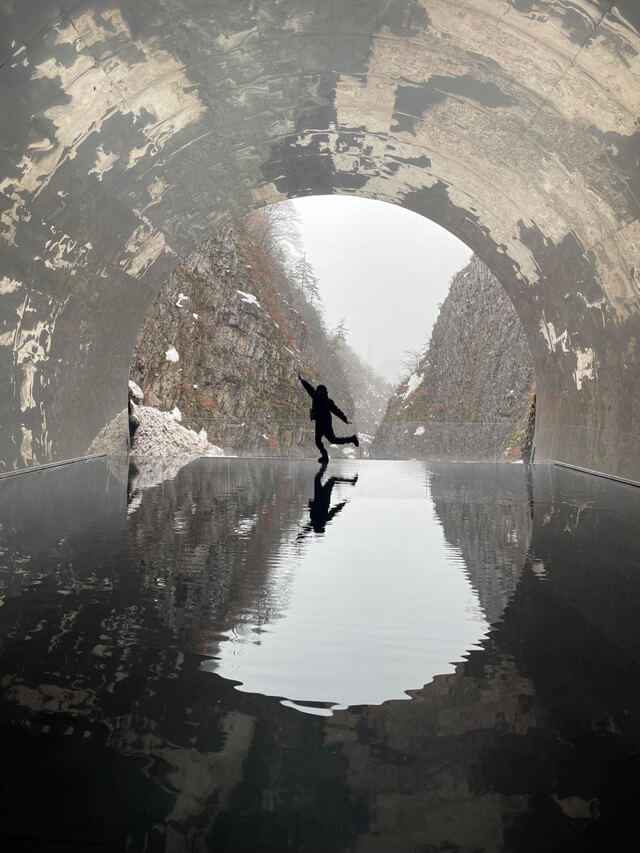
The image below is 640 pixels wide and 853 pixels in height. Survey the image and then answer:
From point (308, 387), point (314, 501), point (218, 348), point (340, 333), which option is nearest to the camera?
point (314, 501)

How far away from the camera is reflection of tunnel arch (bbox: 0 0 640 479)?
934 cm

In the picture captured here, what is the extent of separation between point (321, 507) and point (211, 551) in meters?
3.67

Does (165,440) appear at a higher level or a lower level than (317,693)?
higher

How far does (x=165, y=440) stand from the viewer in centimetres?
2456

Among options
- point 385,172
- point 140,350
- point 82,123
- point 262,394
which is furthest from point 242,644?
point 262,394

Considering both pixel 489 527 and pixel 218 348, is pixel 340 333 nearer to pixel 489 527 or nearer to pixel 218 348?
pixel 218 348

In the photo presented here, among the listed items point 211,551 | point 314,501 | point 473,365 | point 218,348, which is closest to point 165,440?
point 314,501

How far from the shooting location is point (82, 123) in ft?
35.6

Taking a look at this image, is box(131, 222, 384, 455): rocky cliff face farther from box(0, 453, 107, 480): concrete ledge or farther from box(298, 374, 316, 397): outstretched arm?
box(298, 374, 316, 397): outstretched arm

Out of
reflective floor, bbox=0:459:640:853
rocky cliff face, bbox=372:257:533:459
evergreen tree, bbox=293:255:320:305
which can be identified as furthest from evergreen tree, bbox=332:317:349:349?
reflective floor, bbox=0:459:640:853

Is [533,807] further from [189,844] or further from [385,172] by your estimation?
[385,172]

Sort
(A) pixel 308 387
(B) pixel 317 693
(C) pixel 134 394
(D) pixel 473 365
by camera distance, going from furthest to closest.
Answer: (D) pixel 473 365 → (C) pixel 134 394 → (A) pixel 308 387 → (B) pixel 317 693

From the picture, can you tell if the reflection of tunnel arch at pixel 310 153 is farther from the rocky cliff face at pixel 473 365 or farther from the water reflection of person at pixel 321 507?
the rocky cliff face at pixel 473 365

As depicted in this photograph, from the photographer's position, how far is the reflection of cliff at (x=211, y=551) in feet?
15.4
